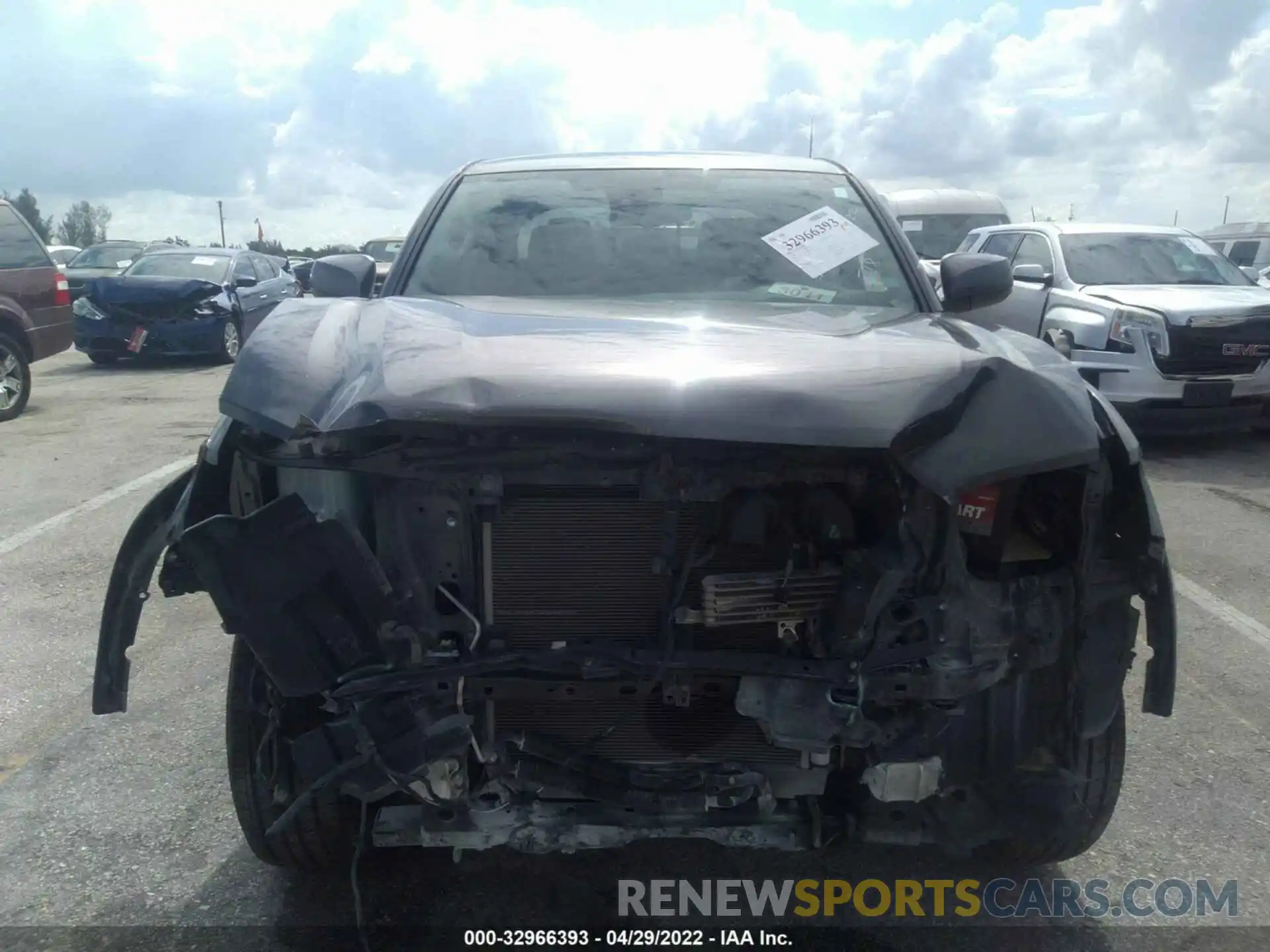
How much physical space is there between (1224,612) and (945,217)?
14.4 m

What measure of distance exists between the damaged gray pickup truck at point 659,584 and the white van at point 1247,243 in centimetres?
1834

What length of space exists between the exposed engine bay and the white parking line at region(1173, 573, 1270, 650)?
2.58m

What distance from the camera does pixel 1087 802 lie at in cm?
268

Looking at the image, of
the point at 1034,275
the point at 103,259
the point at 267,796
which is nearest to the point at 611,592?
the point at 267,796

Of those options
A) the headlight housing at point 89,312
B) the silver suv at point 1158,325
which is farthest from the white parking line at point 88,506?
the headlight housing at point 89,312

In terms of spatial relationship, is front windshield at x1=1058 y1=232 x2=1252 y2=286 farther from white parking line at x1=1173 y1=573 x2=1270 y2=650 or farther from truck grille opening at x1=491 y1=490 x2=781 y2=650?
truck grille opening at x1=491 y1=490 x2=781 y2=650

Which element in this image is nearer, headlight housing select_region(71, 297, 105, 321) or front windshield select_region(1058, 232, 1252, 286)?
front windshield select_region(1058, 232, 1252, 286)

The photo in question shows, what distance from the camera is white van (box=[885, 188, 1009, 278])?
18.1 meters

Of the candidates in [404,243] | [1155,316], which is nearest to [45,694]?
[404,243]

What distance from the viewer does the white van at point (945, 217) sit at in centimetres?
1806

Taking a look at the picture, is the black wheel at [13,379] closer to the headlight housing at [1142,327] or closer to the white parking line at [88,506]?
the white parking line at [88,506]

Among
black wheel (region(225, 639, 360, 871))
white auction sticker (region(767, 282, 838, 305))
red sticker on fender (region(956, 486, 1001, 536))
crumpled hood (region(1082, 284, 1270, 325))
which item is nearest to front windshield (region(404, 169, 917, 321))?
white auction sticker (region(767, 282, 838, 305))

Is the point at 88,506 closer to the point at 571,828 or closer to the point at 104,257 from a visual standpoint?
the point at 571,828

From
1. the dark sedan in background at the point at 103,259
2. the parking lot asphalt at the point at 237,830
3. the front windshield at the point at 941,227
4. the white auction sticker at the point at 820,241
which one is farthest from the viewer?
the dark sedan in background at the point at 103,259
